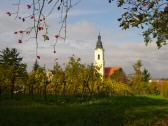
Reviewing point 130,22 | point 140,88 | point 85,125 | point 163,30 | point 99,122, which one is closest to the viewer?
point 85,125

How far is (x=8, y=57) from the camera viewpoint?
67.9 m

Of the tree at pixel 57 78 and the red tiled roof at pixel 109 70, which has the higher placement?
the red tiled roof at pixel 109 70

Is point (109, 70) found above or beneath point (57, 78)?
above

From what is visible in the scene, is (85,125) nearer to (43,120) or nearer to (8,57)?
(43,120)

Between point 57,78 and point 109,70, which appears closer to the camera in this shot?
point 57,78

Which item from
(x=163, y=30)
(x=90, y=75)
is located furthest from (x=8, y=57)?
(x=163, y=30)

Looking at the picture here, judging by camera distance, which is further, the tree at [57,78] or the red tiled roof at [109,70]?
the red tiled roof at [109,70]

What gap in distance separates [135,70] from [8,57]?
29.4 m

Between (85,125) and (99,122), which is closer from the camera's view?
(85,125)

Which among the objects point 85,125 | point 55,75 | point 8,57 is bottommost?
point 85,125

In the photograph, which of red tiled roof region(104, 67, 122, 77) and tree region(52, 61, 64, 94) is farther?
red tiled roof region(104, 67, 122, 77)

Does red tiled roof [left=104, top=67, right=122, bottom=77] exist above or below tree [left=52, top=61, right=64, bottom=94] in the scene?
above

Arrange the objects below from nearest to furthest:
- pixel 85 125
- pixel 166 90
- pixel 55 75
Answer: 1. pixel 85 125
2. pixel 55 75
3. pixel 166 90

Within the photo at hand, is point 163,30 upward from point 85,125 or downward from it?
upward
